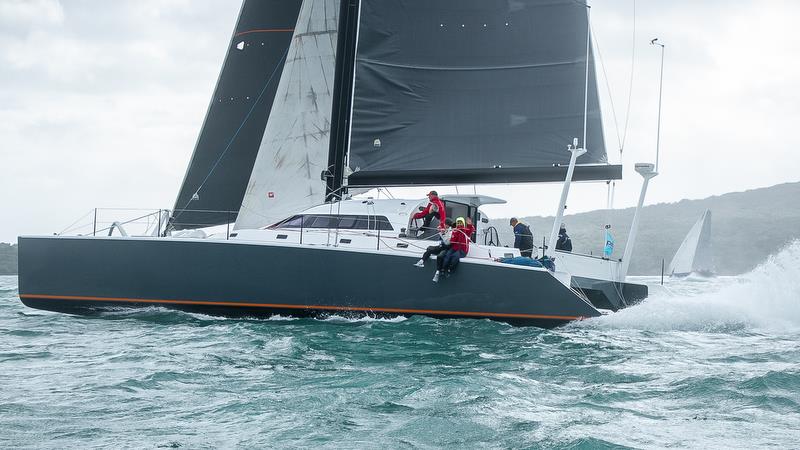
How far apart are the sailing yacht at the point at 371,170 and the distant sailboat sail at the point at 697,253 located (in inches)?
1348

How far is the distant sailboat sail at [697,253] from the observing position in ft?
150

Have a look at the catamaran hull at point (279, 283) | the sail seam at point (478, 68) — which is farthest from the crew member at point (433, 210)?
the sail seam at point (478, 68)

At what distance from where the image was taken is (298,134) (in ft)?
47.3

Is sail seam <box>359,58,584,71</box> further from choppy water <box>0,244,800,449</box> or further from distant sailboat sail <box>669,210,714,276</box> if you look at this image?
distant sailboat sail <box>669,210,714,276</box>

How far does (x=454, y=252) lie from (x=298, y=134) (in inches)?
171

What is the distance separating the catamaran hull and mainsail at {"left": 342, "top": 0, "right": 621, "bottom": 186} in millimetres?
2391

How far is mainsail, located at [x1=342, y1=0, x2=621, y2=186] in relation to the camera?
13305mm

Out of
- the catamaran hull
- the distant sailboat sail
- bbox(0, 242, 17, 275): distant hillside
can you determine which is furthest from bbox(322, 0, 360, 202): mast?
bbox(0, 242, 17, 275): distant hillside

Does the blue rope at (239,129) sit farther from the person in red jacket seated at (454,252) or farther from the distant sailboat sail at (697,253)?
the distant sailboat sail at (697,253)

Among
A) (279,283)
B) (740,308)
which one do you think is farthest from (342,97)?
(740,308)

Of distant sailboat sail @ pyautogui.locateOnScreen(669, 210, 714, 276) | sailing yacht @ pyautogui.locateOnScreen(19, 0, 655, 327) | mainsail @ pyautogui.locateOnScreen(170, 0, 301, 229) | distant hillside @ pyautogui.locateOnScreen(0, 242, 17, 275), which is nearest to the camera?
sailing yacht @ pyautogui.locateOnScreen(19, 0, 655, 327)

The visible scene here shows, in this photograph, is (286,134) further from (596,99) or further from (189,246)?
(596,99)

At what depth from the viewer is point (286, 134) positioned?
14461 millimetres

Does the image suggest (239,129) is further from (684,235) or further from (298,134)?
(684,235)
